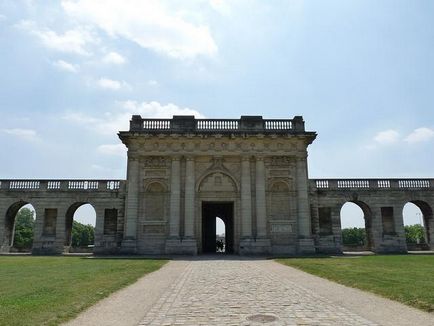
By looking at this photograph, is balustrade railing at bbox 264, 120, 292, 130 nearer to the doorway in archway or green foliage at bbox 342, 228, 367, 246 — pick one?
the doorway in archway

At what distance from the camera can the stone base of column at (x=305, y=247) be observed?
32.4 metres

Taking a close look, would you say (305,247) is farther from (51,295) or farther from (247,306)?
(51,295)

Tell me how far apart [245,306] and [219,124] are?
89.3 ft

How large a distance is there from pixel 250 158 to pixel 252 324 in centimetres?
2759

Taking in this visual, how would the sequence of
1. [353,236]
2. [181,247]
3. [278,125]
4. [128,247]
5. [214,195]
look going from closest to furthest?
[181,247], [128,247], [214,195], [278,125], [353,236]

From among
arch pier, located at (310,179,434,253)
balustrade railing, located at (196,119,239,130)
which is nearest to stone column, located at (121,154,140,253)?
balustrade railing, located at (196,119,239,130)

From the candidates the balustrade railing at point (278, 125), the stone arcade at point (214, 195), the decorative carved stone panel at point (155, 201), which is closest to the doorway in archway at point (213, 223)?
the stone arcade at point (214, 195)

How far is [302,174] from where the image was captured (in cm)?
3431

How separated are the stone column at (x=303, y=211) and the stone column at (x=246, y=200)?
176 inches

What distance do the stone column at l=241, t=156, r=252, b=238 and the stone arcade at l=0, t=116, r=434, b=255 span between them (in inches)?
3.5

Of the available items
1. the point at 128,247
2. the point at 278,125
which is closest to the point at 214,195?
the point at 128,247

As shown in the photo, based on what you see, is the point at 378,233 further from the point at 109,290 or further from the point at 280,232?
the point at 109,290

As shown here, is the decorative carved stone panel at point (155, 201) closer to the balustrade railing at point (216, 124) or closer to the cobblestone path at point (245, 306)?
the balustrade railing at point (216, 124)

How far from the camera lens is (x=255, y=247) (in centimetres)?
3219
